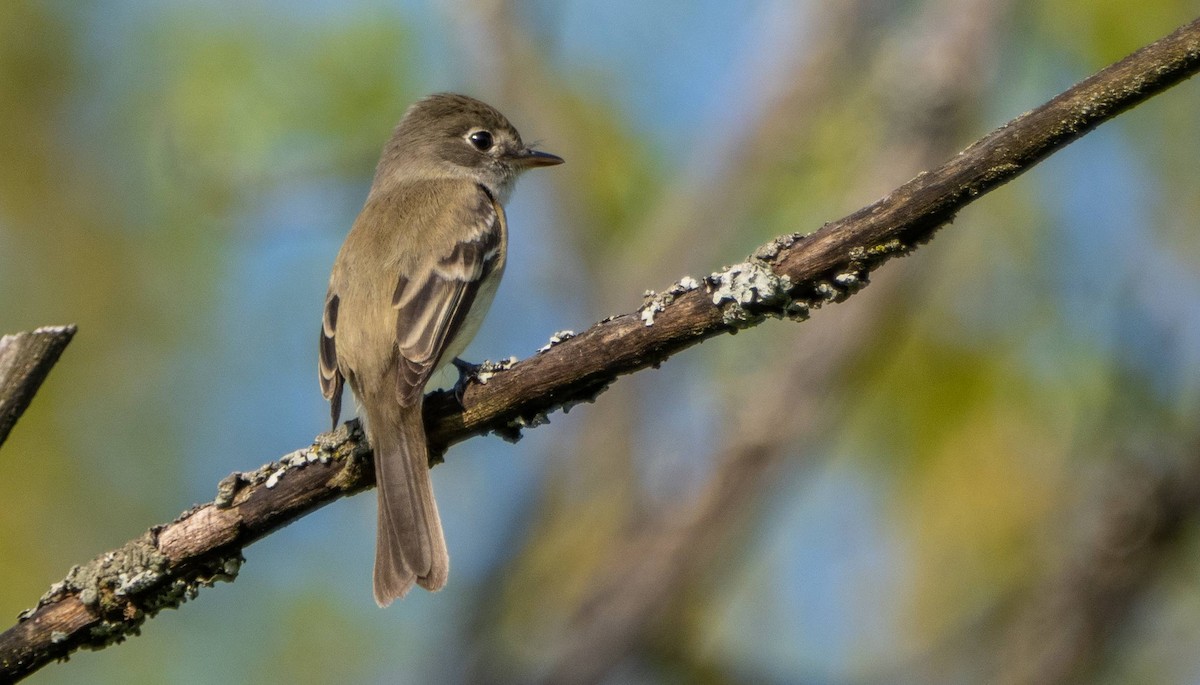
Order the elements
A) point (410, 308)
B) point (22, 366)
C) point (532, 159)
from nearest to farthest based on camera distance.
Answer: point (22, 366) → point (410, 308) → point (532, 159)

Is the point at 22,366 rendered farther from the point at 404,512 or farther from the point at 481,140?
the point at 481,140

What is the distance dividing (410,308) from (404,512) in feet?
3.13

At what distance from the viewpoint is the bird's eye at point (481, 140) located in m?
7.38

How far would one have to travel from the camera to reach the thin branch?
12.5 ft

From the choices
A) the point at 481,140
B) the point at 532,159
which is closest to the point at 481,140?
the point at 481,140

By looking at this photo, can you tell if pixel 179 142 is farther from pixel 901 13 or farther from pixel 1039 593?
pixel 1039 593

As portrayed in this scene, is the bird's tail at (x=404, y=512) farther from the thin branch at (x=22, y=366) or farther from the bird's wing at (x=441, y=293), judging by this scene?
the thin branch at (x=22, y=366)

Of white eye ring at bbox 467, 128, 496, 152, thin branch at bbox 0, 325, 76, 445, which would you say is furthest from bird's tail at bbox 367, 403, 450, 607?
white eye ring at bbox 467, 128, 496, 152

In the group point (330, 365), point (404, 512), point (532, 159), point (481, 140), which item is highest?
point (481, 140)

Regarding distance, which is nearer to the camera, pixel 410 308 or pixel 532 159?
pixel 410 308

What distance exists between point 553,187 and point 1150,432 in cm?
443

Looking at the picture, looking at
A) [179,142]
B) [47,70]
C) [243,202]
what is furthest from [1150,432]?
[47,70]

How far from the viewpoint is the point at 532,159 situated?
7.30 meters

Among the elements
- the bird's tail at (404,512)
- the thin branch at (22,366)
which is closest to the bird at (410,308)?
the bird's tail at (404,512)
